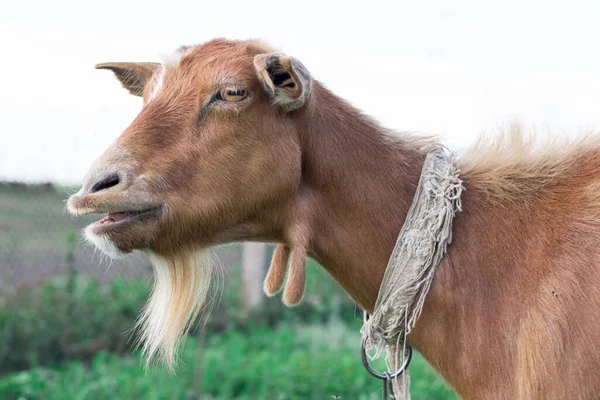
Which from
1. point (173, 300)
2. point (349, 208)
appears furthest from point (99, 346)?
point (349, 208)

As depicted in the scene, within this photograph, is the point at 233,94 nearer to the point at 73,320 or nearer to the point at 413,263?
the point at 413,263

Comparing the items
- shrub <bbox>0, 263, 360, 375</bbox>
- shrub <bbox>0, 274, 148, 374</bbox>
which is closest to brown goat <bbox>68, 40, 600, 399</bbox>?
shrub <bbox>0, 263, 360, 375</bbox>

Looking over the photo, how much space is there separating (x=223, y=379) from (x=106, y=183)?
3698 mm

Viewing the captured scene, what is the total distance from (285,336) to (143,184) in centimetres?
487

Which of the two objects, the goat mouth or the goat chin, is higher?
the goat mouth

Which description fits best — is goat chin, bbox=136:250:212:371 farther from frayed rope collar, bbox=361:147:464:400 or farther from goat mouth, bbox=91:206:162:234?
frayed rope collar, bbox=361:147:464:400

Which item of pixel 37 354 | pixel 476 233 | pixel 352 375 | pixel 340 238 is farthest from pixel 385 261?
pixel 37 354

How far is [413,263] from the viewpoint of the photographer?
284 cm

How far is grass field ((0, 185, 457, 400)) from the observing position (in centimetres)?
575

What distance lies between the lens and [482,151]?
10.3ft

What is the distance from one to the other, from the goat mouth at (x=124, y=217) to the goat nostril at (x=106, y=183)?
4.7 inches

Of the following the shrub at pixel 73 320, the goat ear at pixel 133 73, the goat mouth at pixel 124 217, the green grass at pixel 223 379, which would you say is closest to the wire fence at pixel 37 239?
the shrub at pixel 73 320

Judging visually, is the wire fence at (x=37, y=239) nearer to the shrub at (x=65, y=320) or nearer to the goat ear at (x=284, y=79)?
the shrub at (x=65, y=320)

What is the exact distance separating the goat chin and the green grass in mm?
2479
